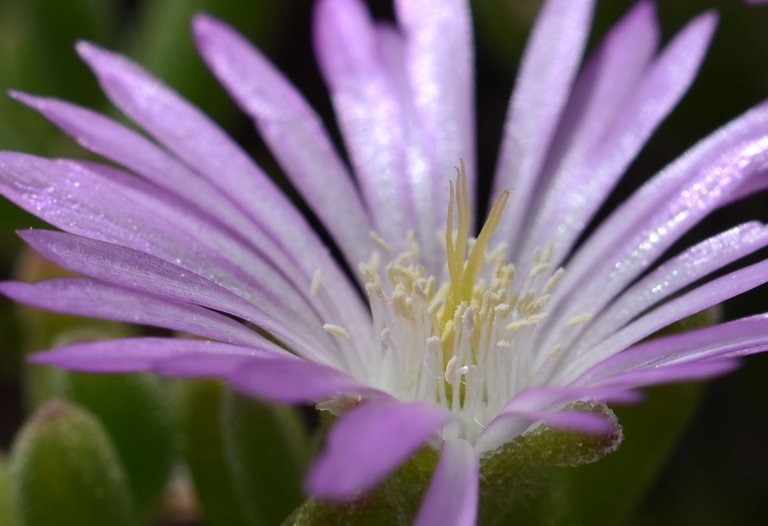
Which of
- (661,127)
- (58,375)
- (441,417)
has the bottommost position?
(441,417)

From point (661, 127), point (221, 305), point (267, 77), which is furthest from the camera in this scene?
point (661, 127)

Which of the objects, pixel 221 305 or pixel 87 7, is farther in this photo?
pixel 87 7

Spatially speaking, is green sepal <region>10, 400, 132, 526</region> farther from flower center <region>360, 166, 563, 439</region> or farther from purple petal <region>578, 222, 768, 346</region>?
purple petal <region>578, 222, 768, 346</region>

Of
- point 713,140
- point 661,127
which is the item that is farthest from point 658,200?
point 661,127

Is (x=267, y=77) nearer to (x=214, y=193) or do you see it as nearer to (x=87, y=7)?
(x=214, y=193)

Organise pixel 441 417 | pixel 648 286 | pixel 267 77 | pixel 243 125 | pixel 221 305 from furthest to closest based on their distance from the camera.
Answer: pixel 243 125
pixel 267 77
pixel 648 286
pixel 221 305
pixel 441 417

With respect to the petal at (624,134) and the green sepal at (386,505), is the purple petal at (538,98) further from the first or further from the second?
the green sepal at (386,505)

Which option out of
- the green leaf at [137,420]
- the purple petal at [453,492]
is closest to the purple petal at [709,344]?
the purple petal at [453,492]

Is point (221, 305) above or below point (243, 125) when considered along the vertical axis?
below
